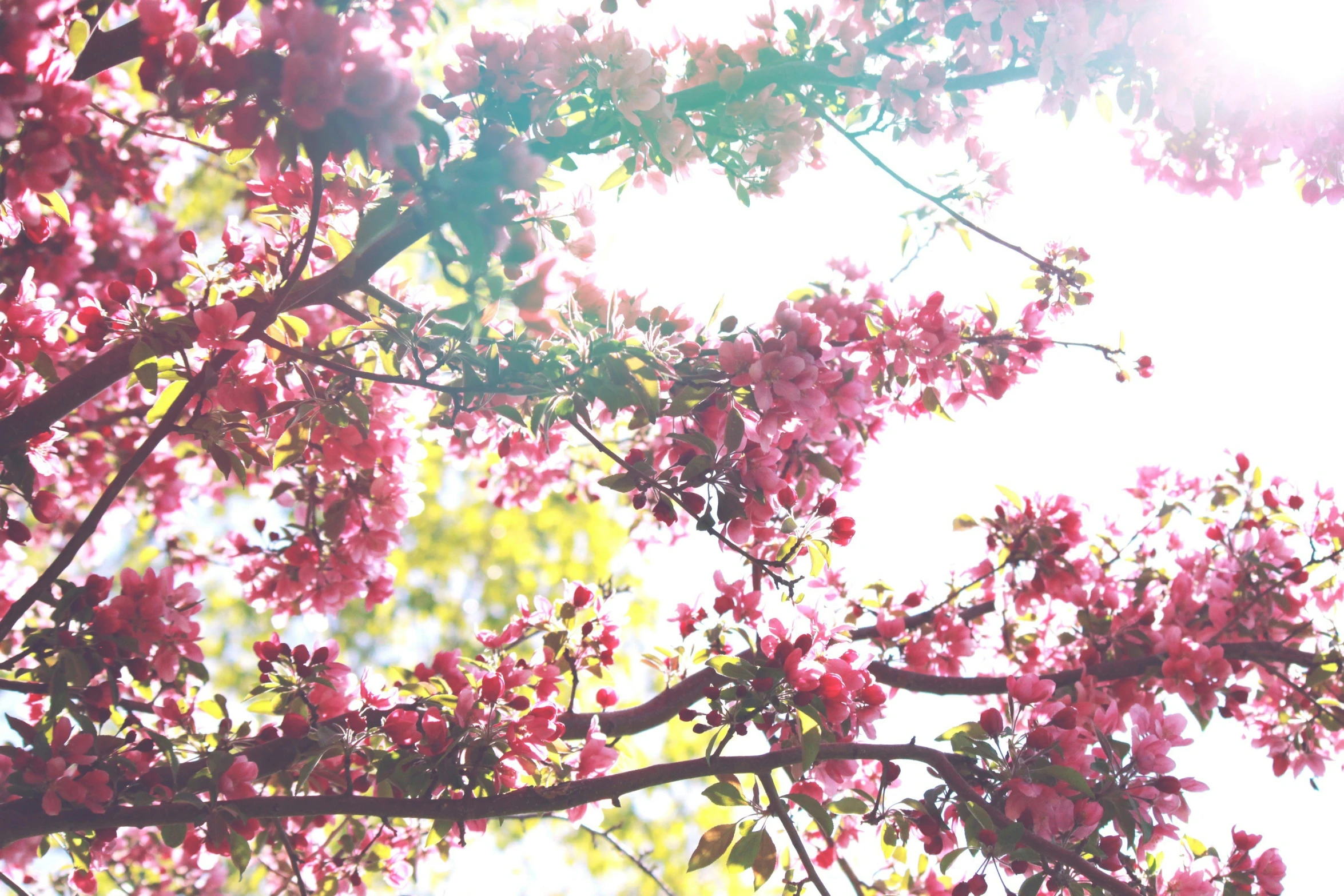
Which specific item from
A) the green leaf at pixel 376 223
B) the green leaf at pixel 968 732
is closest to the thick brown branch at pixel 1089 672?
the green leaf at pixel 968 732

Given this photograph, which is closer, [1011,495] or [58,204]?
[58,204]

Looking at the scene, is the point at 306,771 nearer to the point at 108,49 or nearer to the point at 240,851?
the point at 240,851

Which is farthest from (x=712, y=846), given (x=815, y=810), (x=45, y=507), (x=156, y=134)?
(x=156, y=134)

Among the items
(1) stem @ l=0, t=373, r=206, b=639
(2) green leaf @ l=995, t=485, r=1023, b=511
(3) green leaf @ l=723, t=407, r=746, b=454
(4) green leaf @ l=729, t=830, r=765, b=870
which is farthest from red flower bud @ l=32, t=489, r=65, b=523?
(2) green leaf @ l=995, t=485, r=1023, b=511

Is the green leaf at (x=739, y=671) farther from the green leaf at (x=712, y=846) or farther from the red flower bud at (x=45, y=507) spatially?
the red flower bud at (x=45, y=507)

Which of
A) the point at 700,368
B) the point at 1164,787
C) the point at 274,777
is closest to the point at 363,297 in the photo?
the point at 700,368

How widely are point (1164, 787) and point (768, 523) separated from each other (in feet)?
2.79

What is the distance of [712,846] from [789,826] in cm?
17

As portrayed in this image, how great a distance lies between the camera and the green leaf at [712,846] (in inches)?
57.8

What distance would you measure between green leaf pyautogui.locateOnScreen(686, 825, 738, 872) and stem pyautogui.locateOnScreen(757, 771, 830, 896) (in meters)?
0.11

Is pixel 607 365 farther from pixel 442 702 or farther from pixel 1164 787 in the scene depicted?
pixel 1164 787

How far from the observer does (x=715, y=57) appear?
2.02 metres

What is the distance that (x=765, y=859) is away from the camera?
145 centimetres

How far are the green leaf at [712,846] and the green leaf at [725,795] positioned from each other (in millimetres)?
56
